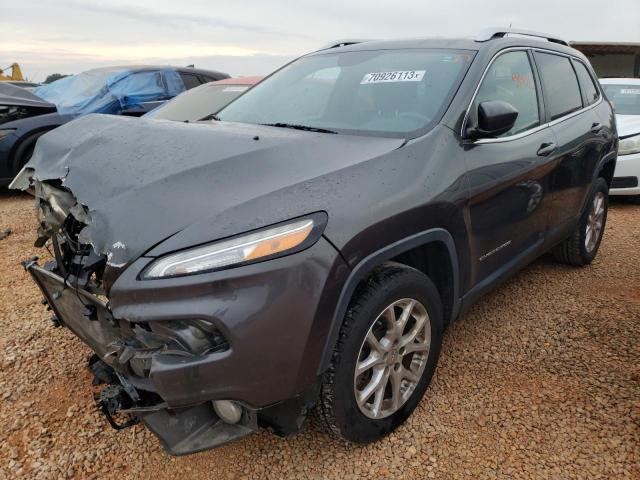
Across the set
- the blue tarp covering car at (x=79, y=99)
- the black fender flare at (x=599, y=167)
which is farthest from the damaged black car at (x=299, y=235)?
the blue tarp covering car at (x=79, y=99)

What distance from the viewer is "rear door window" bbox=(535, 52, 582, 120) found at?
11.0 ft

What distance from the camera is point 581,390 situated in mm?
2643

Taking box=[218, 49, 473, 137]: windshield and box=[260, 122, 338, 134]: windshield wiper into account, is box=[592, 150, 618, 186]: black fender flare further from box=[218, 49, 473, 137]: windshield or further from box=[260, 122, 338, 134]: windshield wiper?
box=[260, 122, 338, 134]: windshield wiper

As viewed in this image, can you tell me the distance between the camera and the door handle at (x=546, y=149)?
10.0 feet

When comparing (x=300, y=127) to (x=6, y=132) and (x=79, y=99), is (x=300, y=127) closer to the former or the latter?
(x=6, y=132)

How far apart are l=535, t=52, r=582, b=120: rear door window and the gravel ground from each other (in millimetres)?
1399

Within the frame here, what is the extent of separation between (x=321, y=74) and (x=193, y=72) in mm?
6131

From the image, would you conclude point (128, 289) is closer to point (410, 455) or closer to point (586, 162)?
point (410, 455)

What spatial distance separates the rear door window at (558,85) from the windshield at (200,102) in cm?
Answer: 319

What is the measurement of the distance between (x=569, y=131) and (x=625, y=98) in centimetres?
538

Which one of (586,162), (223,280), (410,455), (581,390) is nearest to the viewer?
(223,280)

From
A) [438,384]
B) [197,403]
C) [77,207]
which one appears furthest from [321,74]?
[197,403]

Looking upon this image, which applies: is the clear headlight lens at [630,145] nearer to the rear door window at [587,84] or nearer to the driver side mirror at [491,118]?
the rear door window at [587,84]

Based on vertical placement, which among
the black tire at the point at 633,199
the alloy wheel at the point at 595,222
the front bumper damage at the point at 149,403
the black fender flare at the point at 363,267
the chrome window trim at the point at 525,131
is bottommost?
the black tire at the point at 633,199
